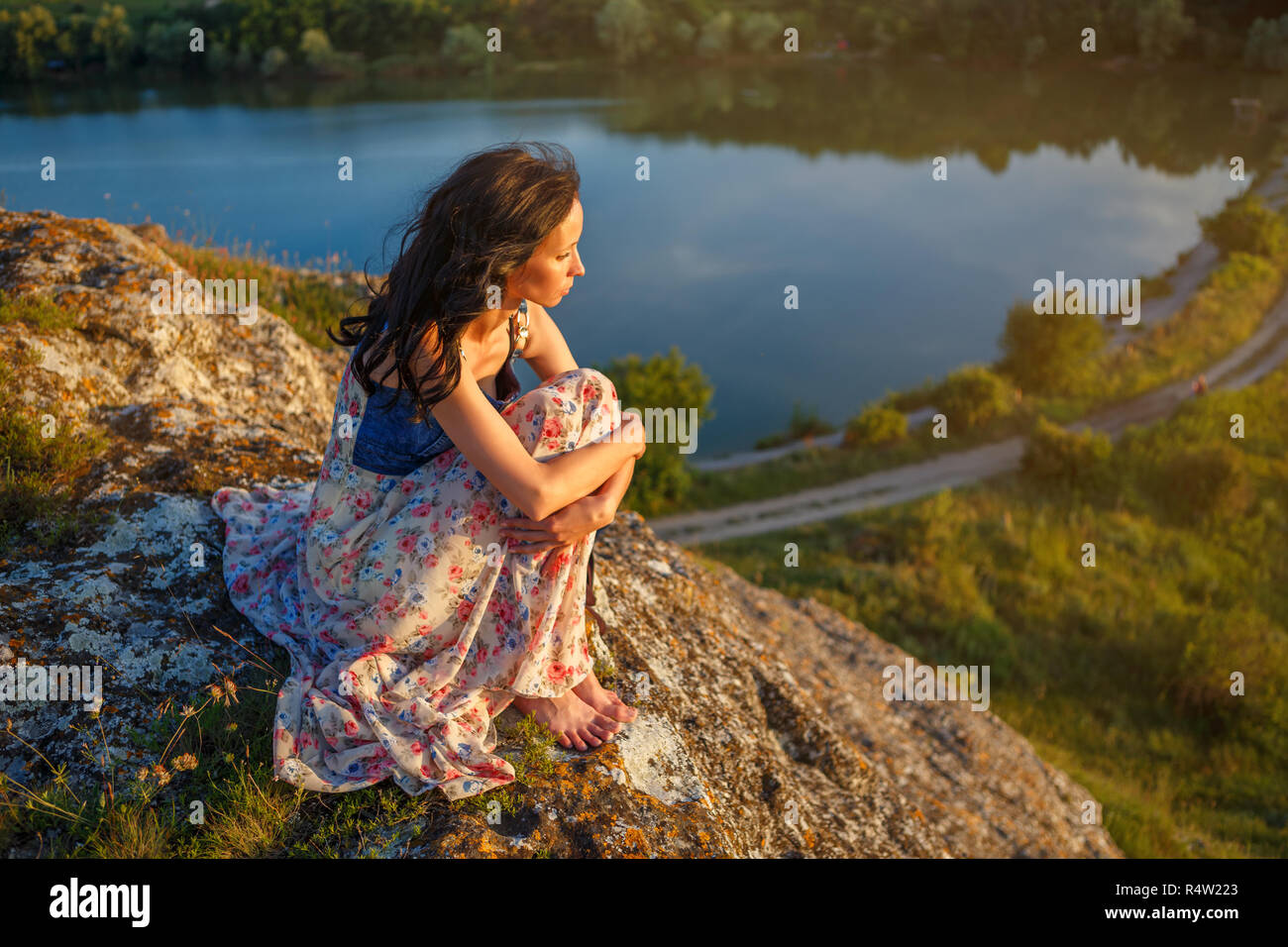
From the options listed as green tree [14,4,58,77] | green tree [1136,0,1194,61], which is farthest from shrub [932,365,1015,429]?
green tree [1136,0,1194,61]

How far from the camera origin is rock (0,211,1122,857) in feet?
11.2

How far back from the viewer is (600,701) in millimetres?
3857

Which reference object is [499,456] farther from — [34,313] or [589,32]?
[589,32]

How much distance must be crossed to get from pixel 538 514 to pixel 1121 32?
283 feet

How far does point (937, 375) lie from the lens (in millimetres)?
40438

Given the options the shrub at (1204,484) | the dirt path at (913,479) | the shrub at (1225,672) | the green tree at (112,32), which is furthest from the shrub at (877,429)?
the green tree at (112,32)

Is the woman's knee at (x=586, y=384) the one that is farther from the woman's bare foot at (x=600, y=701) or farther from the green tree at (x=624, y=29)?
the green tree at (x=624, y=29)

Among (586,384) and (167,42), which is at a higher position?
(167,42)

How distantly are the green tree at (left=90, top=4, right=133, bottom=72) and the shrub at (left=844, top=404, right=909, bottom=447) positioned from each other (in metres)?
26.2

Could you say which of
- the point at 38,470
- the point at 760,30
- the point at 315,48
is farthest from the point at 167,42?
the point at 760,30

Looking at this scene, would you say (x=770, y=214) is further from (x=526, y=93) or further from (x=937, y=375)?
(x=937, y=375)

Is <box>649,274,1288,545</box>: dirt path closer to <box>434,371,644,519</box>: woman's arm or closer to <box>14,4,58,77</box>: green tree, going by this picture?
<box>14,4,58,77</box>: green tree

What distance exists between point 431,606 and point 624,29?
56.5 meters

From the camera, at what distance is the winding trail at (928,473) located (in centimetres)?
2630
